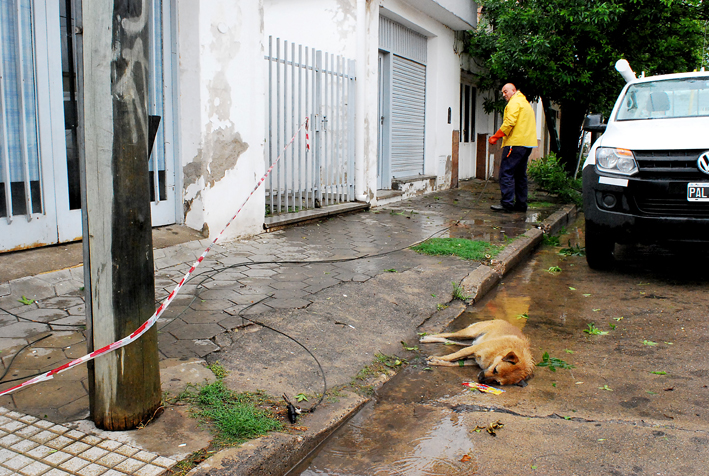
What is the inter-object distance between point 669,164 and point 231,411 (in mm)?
4476

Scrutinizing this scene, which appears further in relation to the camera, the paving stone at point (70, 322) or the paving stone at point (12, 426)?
the paving stone at point (70, 322)

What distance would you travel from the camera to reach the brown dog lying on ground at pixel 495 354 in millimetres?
3488

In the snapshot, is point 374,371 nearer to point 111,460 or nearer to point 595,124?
point 111,460

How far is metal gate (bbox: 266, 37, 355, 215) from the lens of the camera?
768cm

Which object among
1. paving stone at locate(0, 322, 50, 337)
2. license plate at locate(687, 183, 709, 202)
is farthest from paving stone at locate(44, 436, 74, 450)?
license plate at locate(687, 183, 709, 202)

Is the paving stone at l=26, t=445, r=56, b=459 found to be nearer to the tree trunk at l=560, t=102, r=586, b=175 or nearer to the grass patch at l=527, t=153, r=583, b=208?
the grass patch at l=527, t=153, r=583, b=208

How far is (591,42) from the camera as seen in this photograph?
453 inches

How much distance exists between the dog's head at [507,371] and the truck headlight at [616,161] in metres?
2.79

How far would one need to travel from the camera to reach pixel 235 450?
2.45m

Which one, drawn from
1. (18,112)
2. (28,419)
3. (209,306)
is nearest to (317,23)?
(18,112)

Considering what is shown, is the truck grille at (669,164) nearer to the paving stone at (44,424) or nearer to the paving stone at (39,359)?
the paving stone at (39,359)

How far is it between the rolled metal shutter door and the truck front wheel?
5.80 m

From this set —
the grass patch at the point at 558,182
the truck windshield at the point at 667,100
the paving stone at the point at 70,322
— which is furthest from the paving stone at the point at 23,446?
the grass patch at the point at 558,182

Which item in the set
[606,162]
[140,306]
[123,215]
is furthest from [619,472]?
[606,162]
